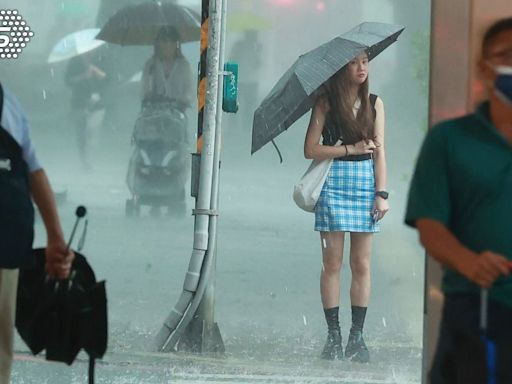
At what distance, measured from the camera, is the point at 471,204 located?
180 inches

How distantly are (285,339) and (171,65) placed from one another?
Result: 5.80 feet

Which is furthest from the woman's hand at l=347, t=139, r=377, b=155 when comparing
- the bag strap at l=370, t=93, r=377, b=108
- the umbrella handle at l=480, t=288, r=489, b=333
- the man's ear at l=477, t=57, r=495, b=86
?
the umbrella handle at l=480, t=288, r=489, b=333

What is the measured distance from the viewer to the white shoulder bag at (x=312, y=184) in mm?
9078

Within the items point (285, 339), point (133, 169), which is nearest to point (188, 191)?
point (133, 169)

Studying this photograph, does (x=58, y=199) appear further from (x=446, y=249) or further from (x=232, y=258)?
(x=446, y=249)

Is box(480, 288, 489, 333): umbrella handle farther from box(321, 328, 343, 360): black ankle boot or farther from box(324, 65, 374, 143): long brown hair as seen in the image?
box(321, 328, 343, 360): black ankle boot

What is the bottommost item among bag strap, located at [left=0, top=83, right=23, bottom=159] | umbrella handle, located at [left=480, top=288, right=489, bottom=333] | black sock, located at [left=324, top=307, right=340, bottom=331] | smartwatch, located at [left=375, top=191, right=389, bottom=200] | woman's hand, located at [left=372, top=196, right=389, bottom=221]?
black sock, located at [left=324, top=307, right=340, bottom=331]

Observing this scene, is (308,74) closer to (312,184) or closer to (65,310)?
(312,184)

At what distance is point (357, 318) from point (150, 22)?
216 centimetres

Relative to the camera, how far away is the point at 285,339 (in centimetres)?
949

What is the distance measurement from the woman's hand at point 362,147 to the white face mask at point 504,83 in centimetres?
441

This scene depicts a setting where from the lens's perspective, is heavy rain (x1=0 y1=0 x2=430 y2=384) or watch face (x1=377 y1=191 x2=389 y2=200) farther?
heavy rain (x1=0 y1=0 x2=430 y2=384)

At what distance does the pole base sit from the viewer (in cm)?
923

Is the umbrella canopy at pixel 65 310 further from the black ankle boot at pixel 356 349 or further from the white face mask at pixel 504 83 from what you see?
the black ankle boot at pixel 356 349
